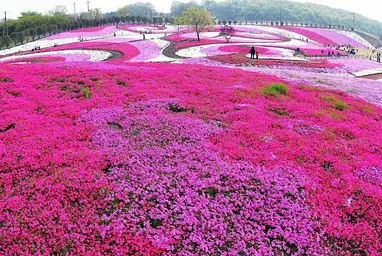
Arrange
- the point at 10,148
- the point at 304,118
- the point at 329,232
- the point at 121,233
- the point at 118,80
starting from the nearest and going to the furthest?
1. the point at 121,233
2. the point at 329,232
3. the point at 10,148
4. the point at 304,118
5. the point at 118,80

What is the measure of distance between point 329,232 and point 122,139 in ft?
24.7

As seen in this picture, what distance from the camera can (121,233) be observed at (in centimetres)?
797

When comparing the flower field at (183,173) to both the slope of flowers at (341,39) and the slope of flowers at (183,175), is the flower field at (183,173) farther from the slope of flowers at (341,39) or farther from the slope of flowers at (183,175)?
the slope of flowers at (341,39)

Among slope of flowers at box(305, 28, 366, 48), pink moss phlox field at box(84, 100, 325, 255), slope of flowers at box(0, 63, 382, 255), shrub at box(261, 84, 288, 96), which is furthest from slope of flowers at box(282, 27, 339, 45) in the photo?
pink moss phlox field at box(84, 100, 325, 255)

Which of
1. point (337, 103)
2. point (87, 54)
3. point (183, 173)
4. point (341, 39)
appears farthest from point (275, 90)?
point (341, 39)

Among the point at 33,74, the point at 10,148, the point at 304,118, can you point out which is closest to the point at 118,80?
the point at 33,74

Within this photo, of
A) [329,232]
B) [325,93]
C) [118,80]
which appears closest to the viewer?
[329,232]

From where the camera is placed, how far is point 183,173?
1027 cm

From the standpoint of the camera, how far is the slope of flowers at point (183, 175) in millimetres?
8133

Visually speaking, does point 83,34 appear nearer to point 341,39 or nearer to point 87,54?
point 87,54

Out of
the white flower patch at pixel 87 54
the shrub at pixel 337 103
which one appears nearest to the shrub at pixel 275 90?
the shrub at pixel 337 103

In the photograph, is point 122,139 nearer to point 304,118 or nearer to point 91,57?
point 304,118

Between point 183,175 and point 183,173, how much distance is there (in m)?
0.09

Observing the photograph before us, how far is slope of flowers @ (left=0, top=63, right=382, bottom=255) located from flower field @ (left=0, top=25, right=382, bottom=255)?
0.04 meters
